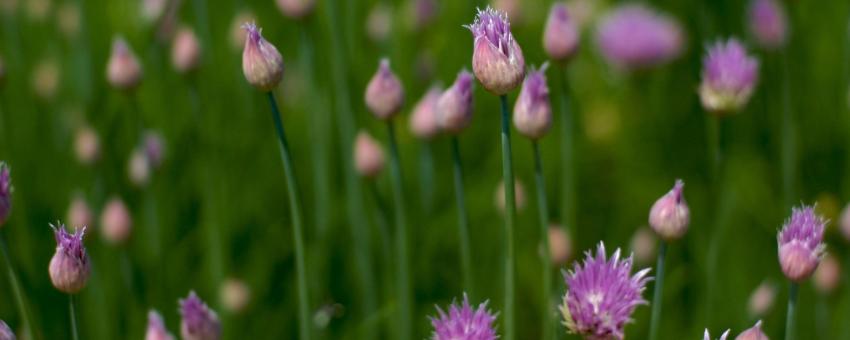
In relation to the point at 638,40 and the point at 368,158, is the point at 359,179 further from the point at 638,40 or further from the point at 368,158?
the point at 638,40

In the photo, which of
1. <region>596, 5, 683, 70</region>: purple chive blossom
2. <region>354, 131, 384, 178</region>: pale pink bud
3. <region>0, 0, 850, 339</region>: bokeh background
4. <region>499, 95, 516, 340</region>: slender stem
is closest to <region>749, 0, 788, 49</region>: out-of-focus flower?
<region>0, 0, 850, 339</region>: bokeh background

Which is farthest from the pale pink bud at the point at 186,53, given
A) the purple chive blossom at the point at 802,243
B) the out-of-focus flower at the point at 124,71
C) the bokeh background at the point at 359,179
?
the purple chive blossom at the point at 802,243

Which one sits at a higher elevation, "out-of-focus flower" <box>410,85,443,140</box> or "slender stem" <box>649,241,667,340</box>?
"out-of-focus flower" <box>410,85,443,140</box>

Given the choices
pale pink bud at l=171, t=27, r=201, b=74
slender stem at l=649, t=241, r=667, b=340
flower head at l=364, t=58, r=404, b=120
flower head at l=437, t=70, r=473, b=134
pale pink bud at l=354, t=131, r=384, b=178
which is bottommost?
slender stem at l=649, t=241, r=667, b=340

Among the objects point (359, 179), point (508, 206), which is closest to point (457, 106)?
point (508, 206)

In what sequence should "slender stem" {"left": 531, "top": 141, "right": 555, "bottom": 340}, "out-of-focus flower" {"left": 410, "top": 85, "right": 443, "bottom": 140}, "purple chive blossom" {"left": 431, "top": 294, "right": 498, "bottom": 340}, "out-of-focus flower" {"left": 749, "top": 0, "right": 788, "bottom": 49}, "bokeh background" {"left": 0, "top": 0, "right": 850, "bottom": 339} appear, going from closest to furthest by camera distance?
"purple chive blossom" {"left": 431, "top": 294, "right": 498, "bottom": 340}, "slender stem" {"left": 531, "top": 141, "right": 555, "bottom": 340}, "out-of-focus flower" {"left": 410, "top": 85, "right": 443, "bottom": 140}, "bokeh background" {"left": 0, "top": 0, "right": 850, "bottom": 339}, "out-of-focus flower" {"left": 749, "top": 0, "right": 788, "bottom": 49}

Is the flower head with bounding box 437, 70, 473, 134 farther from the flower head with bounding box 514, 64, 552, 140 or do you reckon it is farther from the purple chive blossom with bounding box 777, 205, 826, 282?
the purple chive blossom with bounding box 777, 205, 826, 282

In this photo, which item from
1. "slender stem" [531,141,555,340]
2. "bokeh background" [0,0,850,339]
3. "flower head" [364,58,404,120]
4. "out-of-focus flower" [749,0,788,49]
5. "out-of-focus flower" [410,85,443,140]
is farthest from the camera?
"out-of-focus flower" [749,0,788,49]
